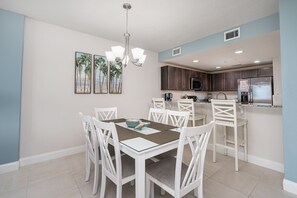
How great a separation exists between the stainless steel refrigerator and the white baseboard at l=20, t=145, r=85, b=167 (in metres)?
4.87

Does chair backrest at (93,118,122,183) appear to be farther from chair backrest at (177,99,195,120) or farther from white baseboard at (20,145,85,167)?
chair backrest at (177,99,195,120)

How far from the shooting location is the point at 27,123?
245 cm

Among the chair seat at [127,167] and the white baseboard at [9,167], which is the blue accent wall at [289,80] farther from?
the white baseboard at [9,167]

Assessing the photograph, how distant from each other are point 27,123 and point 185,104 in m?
3.04

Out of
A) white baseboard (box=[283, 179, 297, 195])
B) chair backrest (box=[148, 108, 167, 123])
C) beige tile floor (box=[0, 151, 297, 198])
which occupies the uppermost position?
chair backrest (box=[148, 108, 167, 123])

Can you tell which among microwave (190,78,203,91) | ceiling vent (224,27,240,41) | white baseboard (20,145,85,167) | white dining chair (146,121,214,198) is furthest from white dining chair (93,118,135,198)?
microwave (190,78,203,91)

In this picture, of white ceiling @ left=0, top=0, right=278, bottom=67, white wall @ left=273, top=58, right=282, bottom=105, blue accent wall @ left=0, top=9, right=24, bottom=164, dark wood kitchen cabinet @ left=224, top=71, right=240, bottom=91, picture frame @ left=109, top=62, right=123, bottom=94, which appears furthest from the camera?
dark wood kitchen cabinet @ left=224, top=71, right=240, bottom=91

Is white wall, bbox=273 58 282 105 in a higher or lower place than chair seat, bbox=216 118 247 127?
higher

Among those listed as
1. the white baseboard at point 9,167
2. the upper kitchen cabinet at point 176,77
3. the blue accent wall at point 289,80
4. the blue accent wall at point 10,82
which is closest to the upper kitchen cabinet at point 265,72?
the upper kitchen cabinet at point 176,77

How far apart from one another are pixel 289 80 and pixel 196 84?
3771mm

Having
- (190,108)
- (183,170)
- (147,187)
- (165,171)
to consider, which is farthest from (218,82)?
(147,187)

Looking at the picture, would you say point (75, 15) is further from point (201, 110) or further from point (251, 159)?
point (251, 159)

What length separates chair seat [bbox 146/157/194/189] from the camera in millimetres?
1257

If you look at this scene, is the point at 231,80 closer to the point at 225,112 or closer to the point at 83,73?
the point at 225,112
